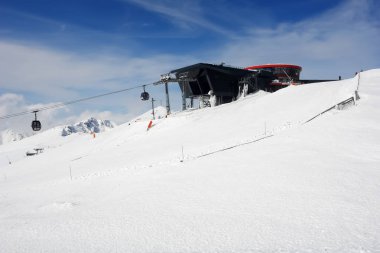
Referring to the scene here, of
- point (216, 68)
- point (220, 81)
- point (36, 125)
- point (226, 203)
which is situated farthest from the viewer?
point (220, 81)

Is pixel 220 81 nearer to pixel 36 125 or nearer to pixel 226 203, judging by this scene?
pixel 36 125

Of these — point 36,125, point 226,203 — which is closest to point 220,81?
point 36,125

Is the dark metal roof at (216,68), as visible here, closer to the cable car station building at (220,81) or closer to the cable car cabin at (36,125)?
the cable car station building at (220,81)

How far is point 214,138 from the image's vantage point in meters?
21.0

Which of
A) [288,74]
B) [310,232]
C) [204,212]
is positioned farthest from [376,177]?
[288,74]

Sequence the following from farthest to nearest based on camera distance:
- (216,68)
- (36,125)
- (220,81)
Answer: (220,81) < (216,68) < (36,125)

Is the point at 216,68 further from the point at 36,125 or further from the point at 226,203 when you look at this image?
the point at 226,203

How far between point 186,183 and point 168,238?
412cm

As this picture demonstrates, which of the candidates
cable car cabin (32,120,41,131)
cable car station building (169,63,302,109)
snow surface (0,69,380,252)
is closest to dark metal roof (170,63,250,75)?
cable car station building (169,63,302,109)

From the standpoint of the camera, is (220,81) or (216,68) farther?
(220,81)

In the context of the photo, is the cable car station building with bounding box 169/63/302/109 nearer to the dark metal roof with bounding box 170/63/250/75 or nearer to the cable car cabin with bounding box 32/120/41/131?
the dark metal roof with bounding box 170/63/250/75

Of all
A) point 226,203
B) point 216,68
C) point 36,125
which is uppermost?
point 216,68

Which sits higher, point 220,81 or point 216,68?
point 216,68

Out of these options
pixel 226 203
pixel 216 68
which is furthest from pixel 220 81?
pixel 226 203
